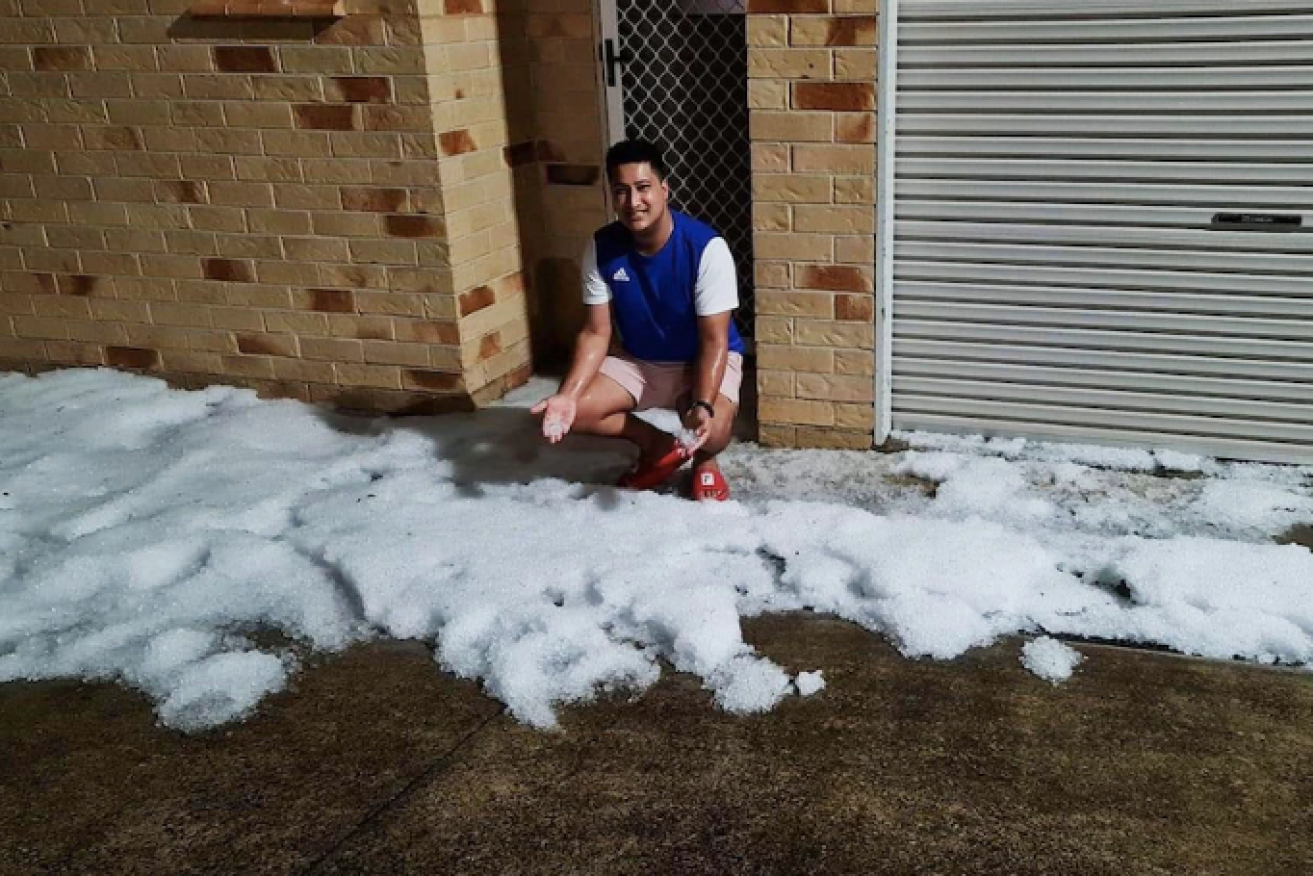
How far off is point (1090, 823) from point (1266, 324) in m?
2.26

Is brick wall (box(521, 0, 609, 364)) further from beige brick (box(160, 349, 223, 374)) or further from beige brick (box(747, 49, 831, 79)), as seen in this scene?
beige brick (box(160, 349, 223, 374))

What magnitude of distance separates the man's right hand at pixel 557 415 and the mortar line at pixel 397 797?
0.99 m

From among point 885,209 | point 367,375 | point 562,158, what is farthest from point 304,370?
point 885,209

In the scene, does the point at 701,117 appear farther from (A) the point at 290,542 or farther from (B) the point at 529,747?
(B) the point at 529,747

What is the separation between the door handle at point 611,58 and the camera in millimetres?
5320

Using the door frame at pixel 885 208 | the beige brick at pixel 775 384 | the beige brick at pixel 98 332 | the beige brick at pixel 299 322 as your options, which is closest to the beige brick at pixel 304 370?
the beige brick at pixel 299 322

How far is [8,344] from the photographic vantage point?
19.6ft

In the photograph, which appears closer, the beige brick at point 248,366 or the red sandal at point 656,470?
the red sandal at point 656,470

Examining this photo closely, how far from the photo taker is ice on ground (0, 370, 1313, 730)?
3.45 metres

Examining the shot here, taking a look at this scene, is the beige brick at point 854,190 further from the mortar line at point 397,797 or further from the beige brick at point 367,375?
the mortar line at point 397,797

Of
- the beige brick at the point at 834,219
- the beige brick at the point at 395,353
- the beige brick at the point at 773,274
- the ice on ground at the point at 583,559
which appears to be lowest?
the ice on ground at the point at 583,559

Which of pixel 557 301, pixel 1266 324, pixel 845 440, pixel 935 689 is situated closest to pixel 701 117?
pixel 557 301

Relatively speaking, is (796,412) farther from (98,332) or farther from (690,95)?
(98,332)

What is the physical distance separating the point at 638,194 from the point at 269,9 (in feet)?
6.25
